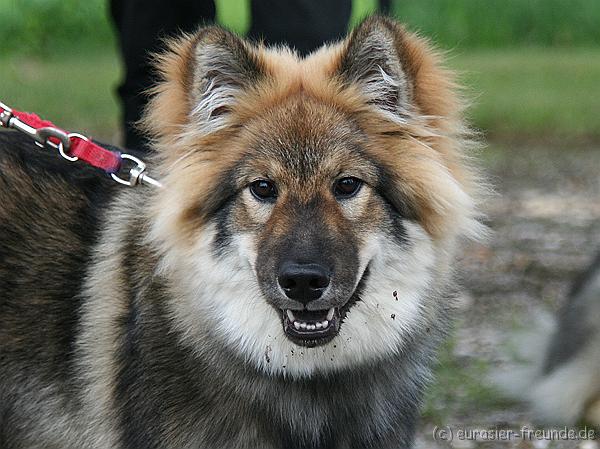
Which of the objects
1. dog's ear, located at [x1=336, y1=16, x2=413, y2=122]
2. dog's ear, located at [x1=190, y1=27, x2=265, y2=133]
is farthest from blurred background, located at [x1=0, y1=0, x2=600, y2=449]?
dog's ear, located at [x1=190, y1=27, x2=265, y2=133]

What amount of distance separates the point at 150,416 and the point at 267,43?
196 cm

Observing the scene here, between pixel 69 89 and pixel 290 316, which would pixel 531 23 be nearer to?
pixel 69 89

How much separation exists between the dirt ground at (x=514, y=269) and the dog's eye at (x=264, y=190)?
3.50ft

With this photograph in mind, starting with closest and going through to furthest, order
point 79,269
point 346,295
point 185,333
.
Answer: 1. point 346,295
2. point 185,333
3. point 79,269

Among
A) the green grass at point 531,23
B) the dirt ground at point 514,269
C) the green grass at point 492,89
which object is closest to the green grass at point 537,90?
the green grass at point 492,89

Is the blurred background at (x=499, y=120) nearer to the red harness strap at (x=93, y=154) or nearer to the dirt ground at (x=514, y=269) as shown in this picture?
the dirt ground at (x=514, y=269)

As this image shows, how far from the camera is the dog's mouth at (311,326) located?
338 cm

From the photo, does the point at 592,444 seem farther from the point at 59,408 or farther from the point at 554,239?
the point at 554,239

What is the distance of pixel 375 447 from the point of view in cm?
365

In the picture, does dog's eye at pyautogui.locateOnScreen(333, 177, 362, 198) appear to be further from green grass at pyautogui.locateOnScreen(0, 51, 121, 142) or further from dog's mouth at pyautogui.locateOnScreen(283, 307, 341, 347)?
green grass at pyautogui.locateOnScreen(0, 51, 121, 142)

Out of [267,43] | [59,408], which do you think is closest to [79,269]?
[59,408]

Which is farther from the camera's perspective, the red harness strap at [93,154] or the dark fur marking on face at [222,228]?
the red harness strap at [93,154]

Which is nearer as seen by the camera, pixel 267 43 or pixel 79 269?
pixel 79 269

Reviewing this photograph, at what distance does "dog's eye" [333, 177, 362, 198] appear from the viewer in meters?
3.45
